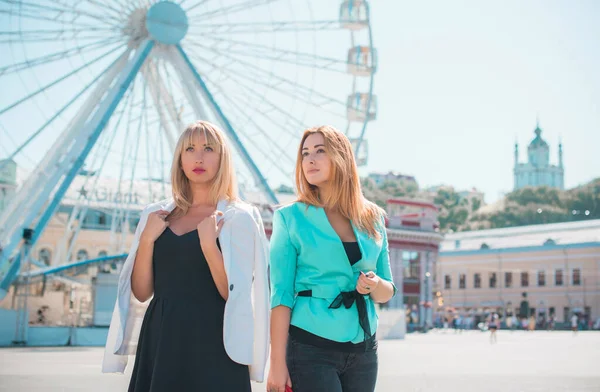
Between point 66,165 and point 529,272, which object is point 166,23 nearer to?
point 66,165

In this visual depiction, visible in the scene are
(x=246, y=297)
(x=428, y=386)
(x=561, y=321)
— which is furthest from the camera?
(x=561, y=321)

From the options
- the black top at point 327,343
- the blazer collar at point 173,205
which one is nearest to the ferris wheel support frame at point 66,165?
the blazer collar at point 173,205

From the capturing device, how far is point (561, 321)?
75.2 meters

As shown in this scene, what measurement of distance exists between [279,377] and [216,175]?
1.02 m

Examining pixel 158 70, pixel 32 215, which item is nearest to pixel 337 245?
pixel 32 215

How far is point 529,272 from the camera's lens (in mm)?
78250

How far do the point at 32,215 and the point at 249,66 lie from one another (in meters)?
8.06

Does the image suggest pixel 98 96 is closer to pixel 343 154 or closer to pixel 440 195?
pixel 343 154

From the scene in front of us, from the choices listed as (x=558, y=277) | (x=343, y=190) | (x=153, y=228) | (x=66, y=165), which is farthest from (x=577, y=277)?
(x=153, y=228)

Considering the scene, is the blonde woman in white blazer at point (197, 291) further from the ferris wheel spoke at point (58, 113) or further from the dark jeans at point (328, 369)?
the ferris wheel spoke at point (58, 113)

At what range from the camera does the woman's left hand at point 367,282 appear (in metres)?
4.34

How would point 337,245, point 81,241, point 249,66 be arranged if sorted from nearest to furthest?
1. point 337,245
2. point 249,66
3. point 81,241

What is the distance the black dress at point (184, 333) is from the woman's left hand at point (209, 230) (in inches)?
3.3

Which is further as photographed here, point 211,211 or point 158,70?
point 158,70
